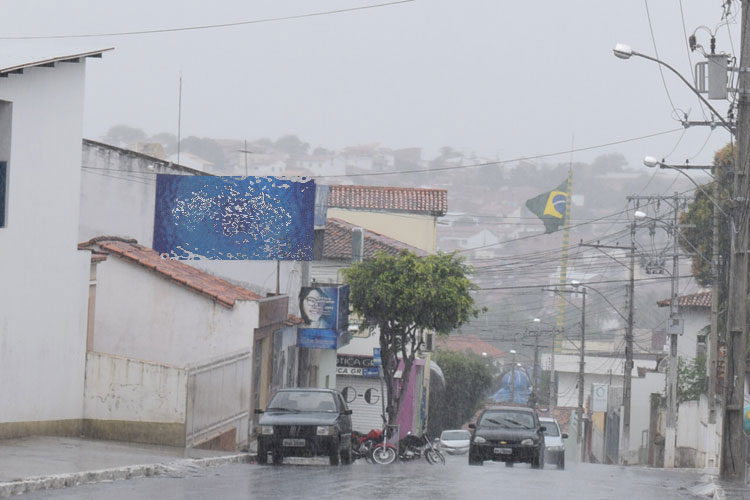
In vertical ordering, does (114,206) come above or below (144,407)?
above

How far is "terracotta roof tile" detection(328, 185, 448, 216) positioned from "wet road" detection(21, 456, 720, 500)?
143 ft

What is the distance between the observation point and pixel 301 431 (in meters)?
21.2

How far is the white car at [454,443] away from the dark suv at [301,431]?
2519 cm

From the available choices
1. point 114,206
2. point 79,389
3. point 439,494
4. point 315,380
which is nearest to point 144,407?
point 79,389

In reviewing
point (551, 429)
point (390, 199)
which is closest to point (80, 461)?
point (551, 429)

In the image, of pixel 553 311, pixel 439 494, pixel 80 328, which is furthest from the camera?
pixel 553 311

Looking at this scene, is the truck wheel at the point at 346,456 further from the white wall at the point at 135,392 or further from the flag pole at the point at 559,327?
the flag pole at the point at 559,327

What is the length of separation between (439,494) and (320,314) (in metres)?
23.6

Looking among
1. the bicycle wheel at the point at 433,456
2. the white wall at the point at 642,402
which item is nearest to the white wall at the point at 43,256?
the bicycle wheel at the point at 433,456

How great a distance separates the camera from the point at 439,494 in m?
14.9

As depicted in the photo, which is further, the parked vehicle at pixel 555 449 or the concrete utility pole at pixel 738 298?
the parked vehicle at pixel 555 449

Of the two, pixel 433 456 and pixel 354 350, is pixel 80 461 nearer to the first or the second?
pixel 433 456

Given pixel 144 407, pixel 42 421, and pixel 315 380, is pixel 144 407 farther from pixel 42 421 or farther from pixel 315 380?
pixel 315 380

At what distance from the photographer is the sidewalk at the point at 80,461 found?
13.9 m
